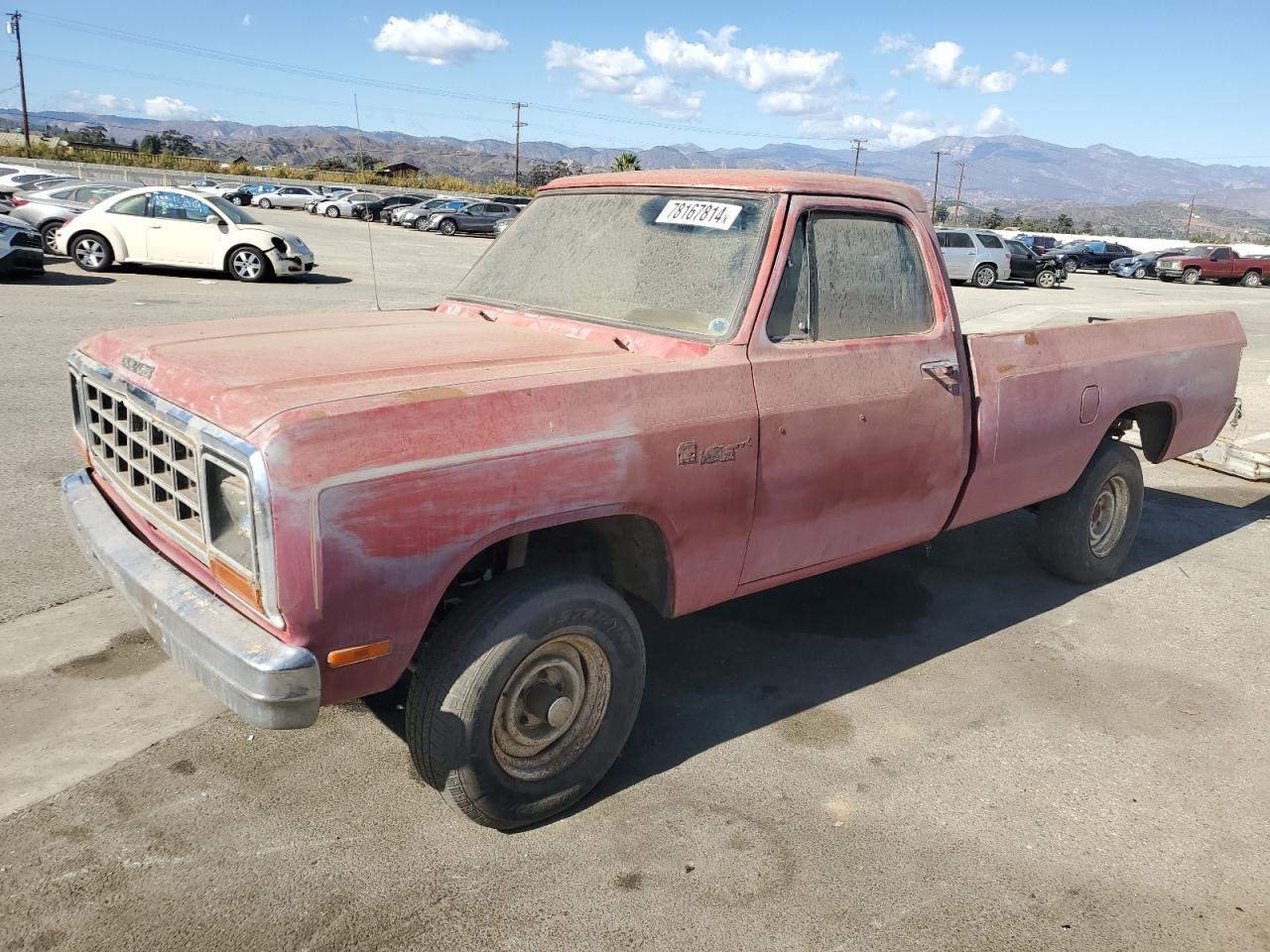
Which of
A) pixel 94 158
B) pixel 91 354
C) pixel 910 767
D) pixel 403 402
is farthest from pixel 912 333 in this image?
pixel 94 158

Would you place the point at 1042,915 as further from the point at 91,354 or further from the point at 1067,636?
the point at 91,354

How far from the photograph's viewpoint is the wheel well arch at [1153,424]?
5219 millimetres

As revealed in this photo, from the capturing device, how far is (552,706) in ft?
9.68

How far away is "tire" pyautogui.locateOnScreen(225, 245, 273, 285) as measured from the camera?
54.6 ft

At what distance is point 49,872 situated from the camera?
267 cm

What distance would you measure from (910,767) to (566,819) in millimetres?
1273

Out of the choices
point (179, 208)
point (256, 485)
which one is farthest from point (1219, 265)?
point (256, 485)

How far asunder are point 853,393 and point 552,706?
1.56 meters

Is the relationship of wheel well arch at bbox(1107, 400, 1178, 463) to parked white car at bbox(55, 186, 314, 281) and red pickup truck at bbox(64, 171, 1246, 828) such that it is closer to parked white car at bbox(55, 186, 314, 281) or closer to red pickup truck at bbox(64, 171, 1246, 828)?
red pickup truck at bbox(64, 171, 1246, 828)

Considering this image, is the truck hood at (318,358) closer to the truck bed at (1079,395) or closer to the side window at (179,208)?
the truck bed at (1079,395)

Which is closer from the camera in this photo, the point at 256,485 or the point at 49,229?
the point at 256,485

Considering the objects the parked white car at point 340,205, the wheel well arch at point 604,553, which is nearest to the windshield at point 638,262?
the wheel well arch at point 604,553

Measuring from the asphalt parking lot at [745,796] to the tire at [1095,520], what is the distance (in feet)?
0.64

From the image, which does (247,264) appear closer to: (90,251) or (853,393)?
(90,251)
